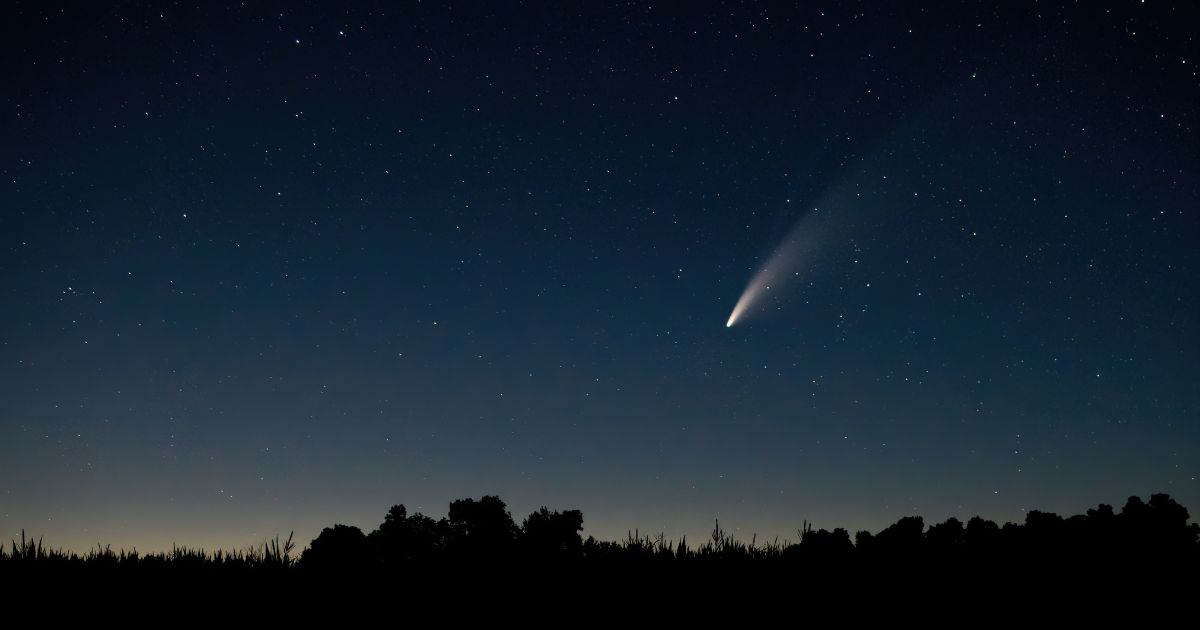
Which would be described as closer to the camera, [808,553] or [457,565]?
[457,565]

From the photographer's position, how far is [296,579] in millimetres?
5953

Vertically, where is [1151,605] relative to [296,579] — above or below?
below

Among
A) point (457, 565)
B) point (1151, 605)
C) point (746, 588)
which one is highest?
point (457, 565)

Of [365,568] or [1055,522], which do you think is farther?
[1055,522]

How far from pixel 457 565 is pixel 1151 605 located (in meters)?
5.95

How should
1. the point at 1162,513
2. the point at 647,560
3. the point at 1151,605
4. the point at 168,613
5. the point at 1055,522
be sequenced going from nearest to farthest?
the point at 168,613
the point at 1151,605
the point at 647,560
the point at 1055,522
the point at 1162,513

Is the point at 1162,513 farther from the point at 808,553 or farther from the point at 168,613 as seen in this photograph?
the point at 168,613

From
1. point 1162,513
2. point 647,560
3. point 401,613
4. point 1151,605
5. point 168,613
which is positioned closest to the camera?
point 168,613

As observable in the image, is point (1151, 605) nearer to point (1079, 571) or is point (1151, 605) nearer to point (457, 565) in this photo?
point (1079, 571)

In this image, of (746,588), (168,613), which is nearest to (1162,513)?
(746,588)

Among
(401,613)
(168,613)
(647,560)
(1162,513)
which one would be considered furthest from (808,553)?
(1162,513)

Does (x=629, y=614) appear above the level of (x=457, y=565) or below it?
below

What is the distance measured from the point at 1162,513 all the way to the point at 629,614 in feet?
Answer: 30.2

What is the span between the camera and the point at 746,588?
6352 millimetres
